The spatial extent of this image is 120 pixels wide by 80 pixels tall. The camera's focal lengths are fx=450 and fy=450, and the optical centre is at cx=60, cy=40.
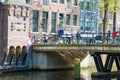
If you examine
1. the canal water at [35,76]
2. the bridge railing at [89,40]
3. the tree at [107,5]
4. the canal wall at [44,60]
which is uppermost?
the tree at [107,5]

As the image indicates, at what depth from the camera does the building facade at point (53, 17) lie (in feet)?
155

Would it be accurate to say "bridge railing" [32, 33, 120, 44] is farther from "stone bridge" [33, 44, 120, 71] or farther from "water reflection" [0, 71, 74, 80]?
"water reflection" [0, 71, 74, 80]

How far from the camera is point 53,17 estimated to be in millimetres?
50125

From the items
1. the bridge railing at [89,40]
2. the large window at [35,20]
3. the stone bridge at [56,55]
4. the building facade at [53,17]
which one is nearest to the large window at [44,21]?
the building facade at [53,17]

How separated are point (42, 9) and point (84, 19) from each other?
1049cm

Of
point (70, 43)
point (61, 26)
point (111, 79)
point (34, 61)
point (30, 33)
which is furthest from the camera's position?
point (61, 26)

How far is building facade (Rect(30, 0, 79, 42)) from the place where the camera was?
1857 inches

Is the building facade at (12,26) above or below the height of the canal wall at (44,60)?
above

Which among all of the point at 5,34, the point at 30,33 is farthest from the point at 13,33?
the point at 30,33

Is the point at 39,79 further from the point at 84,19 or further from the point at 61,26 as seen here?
the point at 84,19

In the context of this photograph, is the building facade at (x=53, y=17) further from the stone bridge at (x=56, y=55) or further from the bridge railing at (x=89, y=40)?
the stone bridge at (x=56, y=55)

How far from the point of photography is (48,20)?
4894cm

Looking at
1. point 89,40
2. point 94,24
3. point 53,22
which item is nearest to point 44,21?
point 53,22

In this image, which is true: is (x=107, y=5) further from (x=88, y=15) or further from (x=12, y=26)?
(x=88, y=15)
